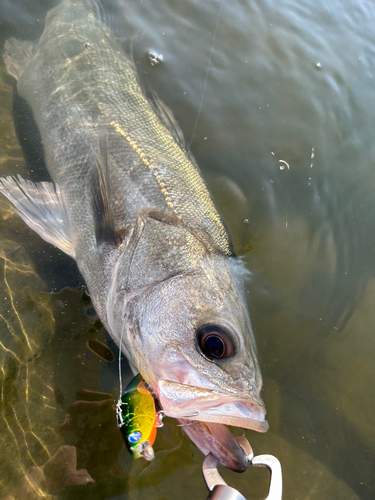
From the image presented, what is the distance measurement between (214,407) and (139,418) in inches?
26.5

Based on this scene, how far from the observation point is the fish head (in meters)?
1.62

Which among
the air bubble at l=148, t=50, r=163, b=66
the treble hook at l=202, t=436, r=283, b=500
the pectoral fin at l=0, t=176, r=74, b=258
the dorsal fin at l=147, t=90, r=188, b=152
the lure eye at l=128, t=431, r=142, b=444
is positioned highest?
the air bubble at l=148, t=50, r=163, b=66

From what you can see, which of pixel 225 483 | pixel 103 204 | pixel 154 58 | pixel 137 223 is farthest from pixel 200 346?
pixel 154 58

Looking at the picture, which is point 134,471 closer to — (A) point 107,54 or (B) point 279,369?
(B) point 279,369

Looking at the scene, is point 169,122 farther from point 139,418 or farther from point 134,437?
point 134,437

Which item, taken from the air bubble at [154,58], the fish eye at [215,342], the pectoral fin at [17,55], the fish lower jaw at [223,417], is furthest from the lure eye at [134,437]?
the air bubble at [154,58]

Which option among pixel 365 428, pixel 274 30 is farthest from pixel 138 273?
pixel 274 30

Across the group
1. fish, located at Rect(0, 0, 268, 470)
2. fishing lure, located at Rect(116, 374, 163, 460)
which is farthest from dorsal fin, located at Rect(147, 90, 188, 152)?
fishing lure, located at Rect(116, 374, 163, 460)

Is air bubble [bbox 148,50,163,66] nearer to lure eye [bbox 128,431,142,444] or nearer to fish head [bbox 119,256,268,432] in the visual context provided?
fish head [bbox 119,256,268,432]

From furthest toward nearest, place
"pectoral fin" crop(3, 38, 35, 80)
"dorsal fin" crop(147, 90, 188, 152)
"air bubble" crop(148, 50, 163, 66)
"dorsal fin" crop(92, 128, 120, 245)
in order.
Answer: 1. "air bubble" crop(148, 50, 163, 66)
2. "pectoral fin" crop(3, 38, 35, 80)
3. "dorsal fin" crop(147, 90, 188, 152)
4. "dorsal fin" crop(92, 128, 120, 245)

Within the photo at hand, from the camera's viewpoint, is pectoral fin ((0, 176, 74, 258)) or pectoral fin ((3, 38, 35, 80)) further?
pectoral fin ((3, 38, 35, 80))

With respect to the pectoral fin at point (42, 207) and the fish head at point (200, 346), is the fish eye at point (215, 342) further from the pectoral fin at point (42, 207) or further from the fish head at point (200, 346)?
the pectoral fin at point (42, 207)

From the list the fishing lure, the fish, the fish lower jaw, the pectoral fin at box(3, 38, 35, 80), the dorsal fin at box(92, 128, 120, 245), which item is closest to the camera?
the fish lower jaw

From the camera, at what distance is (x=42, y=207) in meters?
2.69
